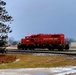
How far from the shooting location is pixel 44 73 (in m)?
18.7

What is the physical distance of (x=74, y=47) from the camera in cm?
6425

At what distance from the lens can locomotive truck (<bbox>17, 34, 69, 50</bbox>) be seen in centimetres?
5516

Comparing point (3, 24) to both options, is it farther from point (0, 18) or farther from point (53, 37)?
point (53, 37)

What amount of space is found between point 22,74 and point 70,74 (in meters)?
2.91

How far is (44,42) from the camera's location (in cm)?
5647

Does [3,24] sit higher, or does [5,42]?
[3,24]

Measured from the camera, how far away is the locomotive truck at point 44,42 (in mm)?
55156

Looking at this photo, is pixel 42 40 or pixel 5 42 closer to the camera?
pixel 5 42

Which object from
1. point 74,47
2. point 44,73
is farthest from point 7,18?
point 74,47

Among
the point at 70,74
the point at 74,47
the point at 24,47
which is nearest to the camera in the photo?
the point at 70,74

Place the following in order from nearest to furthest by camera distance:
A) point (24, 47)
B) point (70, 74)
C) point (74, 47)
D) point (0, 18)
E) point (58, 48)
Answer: point (70, 74)
point (0, 18)
point (58, 48)
point (24, 47)
point (74, 47)

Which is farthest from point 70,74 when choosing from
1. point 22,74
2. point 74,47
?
point 74,47

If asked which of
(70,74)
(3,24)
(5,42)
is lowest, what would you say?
(70,74)

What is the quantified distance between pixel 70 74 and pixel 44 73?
5.54ft
